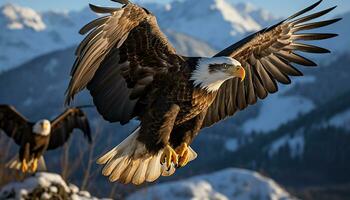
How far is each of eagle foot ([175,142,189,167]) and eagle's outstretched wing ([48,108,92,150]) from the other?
498 centimetres

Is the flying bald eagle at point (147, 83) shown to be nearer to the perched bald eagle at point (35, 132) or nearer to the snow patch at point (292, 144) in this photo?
the perched bald eagle at point (35, 132)

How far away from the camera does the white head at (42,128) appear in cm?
832

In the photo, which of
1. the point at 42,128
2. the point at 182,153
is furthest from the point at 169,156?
the point at 42,128

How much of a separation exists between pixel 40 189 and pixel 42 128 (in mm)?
2918

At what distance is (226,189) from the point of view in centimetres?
2644

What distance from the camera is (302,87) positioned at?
374 ft

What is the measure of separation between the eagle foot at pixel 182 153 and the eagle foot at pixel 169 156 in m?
0.07

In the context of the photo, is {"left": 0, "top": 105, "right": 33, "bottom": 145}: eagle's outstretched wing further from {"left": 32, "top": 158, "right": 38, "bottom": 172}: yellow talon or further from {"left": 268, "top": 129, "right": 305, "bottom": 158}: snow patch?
{"left": 268, "top": 129, "right": 305, "bottom": 158}: snow patch

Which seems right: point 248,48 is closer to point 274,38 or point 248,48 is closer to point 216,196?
point 274,38

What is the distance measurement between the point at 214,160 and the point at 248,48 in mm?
79793

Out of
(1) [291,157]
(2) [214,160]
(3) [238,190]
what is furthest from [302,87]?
(3) [238,190]

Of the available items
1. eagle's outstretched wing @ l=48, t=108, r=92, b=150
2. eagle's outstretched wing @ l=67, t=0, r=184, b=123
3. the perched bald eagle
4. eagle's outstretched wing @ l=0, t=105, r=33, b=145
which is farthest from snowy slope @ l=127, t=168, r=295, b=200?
eagle's outstretched wing @ l=67, t=0, r=184, b=123

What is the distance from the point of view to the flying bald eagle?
A: 370cm

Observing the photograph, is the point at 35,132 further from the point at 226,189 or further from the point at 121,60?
the point at 226,189
